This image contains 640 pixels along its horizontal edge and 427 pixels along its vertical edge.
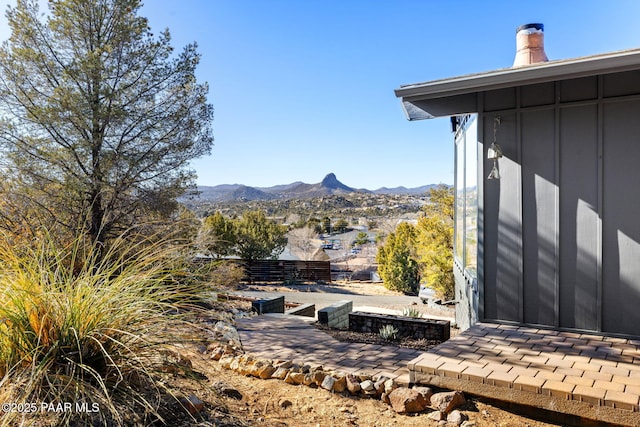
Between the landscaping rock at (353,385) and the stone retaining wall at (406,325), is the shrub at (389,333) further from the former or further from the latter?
the landscaping rock at (353,385)

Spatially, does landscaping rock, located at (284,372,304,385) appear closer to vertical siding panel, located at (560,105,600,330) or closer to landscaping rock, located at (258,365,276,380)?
landscaping rock, located at (258,365,276,380)

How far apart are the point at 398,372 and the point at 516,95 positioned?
3117 mm

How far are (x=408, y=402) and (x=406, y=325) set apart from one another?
2.77 m

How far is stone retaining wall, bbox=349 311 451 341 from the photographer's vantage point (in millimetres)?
5230

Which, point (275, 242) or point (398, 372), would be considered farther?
point (275, 242)

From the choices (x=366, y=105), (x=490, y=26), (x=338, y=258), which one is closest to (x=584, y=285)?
(x=490, y=26)

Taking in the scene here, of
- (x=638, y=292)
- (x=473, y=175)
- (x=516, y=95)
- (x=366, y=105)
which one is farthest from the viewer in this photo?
(x=366, y=105)

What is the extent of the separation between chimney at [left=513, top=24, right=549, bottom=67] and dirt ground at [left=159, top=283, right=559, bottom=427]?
13.0 ft

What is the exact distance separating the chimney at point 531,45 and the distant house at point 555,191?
85 centimetres

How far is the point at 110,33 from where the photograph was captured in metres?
8.08

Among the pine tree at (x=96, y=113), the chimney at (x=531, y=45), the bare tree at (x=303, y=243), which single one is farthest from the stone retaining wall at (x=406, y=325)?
the bare tree at (x=303, y=243)

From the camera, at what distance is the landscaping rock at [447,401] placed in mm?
2750

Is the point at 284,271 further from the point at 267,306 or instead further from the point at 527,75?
the point at 527,75

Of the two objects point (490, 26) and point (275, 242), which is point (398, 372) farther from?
point (275, 242)
